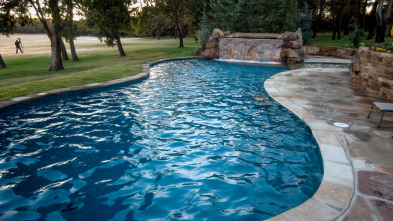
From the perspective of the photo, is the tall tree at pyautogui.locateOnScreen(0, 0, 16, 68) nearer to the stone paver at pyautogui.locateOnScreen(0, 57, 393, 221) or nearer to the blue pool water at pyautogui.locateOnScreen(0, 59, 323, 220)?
the stone paver at pyautogui.locateOnScreen(0, 57, 393, 221)

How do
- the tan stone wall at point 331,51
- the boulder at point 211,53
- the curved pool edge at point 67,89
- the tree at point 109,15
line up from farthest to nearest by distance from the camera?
the tree at point 109,15, the boulder at point 211,53, the tan stone wall at point 331,51, the curved pool edge at point 67,89

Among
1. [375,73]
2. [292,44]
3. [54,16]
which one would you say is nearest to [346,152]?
[375,73]

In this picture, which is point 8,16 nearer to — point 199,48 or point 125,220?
point 199,48

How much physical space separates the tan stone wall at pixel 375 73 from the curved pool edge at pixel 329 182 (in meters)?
3.08

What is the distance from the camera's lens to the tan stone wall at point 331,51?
16.3 meters

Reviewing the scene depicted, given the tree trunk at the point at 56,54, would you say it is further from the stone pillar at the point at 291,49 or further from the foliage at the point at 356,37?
the foliage at the point at 356,37

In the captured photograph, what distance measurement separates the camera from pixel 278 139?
5.21m

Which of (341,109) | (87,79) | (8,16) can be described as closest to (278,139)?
(341,109)

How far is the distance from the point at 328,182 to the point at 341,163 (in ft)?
2.08

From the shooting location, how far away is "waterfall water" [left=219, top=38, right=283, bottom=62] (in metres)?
15.3

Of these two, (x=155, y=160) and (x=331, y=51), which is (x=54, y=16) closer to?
(x=155, y=160)

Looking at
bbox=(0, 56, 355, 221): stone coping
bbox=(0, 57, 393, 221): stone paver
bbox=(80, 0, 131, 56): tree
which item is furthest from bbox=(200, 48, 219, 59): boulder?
bbox=(0, 56, 355, 221): stone coping

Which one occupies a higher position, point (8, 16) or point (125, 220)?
point (8, 16)

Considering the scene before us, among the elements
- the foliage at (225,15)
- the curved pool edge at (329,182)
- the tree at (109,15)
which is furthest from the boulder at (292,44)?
the tree at (109,15)
